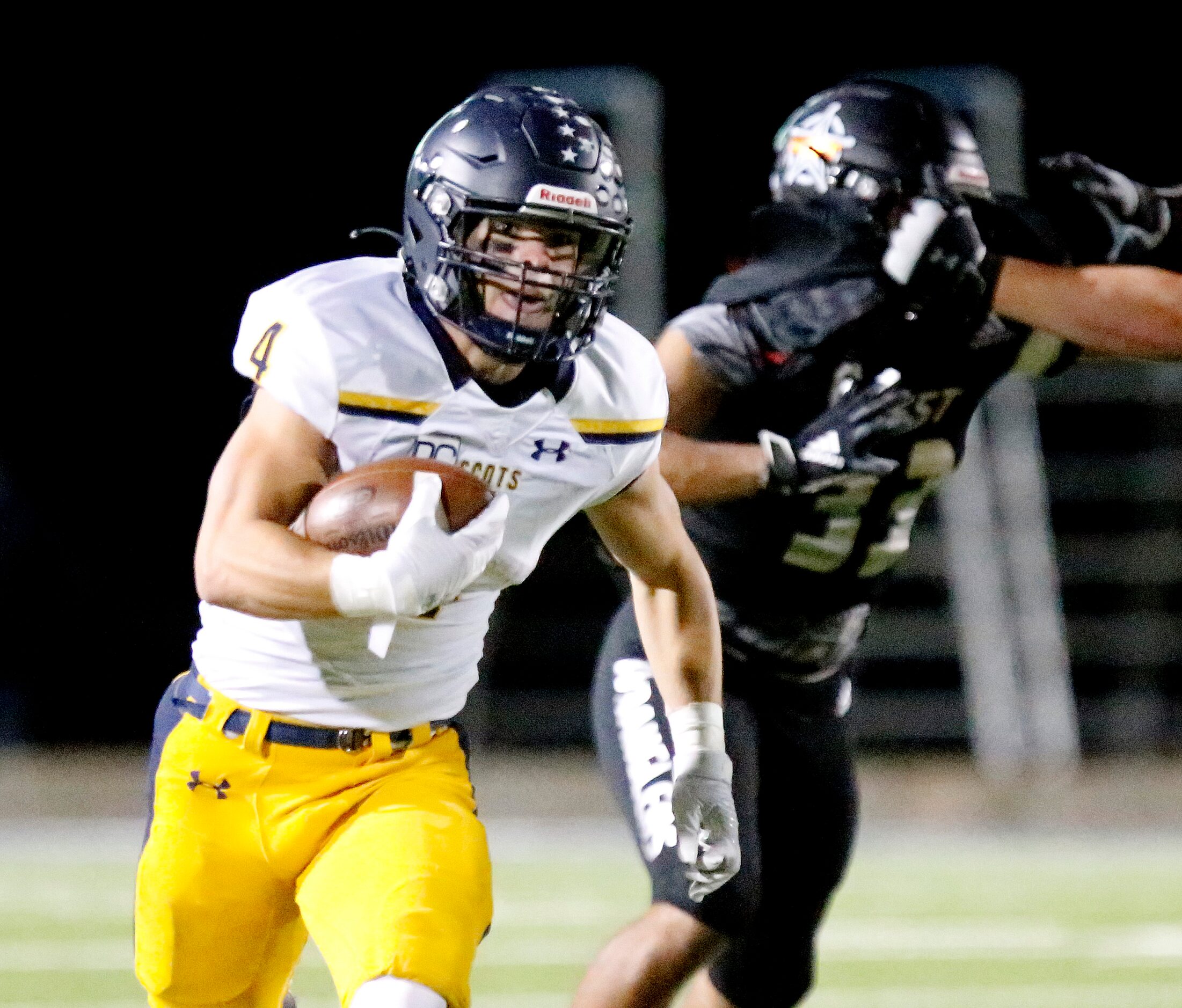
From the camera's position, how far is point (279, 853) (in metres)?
2.42

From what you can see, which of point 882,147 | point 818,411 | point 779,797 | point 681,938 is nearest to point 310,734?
point 681,938

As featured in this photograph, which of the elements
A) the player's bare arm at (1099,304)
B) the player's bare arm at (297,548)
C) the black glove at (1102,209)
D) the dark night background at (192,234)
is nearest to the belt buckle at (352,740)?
the player's bare arm at (297,548)

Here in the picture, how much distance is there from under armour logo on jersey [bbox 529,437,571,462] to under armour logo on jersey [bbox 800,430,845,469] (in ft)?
2.54

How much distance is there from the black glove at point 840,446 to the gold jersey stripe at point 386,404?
0.91m

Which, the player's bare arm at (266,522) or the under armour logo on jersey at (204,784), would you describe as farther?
the under armour logo on jersey at (204,784)

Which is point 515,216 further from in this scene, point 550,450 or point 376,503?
point 376,503

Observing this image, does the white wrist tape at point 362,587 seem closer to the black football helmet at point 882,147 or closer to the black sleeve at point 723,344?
the black sleeve at point 723,344

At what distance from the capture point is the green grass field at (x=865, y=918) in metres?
4.23

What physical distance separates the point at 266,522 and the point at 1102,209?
71.9 inches

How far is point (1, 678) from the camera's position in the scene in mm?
8758

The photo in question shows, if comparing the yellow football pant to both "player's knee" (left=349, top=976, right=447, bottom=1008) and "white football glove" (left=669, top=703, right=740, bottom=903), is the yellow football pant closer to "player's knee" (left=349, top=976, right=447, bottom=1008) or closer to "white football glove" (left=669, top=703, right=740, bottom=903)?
"player's knee" (left=349, top=976, right=447, bottom=1008)

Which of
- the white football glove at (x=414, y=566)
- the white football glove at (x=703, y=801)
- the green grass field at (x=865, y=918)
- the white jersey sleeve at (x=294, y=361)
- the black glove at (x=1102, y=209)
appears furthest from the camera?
the green grass field at (x=865, y=918)

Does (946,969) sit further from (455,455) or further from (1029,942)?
(455,455)

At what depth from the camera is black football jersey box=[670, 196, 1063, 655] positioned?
3.22 meters
